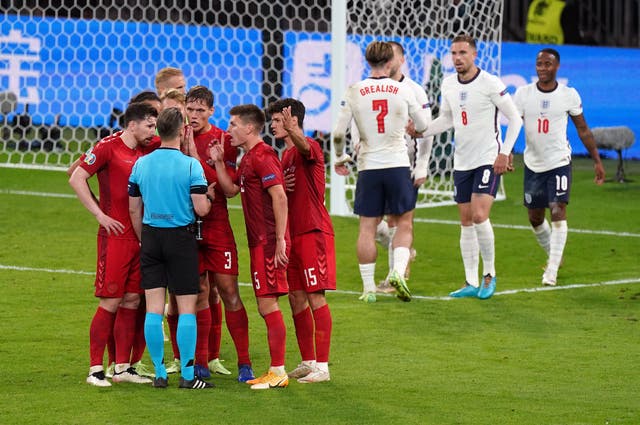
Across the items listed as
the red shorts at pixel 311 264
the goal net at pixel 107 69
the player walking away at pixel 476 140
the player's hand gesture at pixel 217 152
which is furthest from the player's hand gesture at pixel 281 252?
the goal net at pixel 107 69

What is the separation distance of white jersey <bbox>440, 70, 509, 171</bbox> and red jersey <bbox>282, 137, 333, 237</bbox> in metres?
3.24

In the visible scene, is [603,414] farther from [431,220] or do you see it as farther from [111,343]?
[431,220]

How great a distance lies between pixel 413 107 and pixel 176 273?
3.56m

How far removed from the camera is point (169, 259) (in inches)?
266

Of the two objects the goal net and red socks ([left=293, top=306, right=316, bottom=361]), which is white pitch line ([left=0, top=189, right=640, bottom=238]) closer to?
the goal net

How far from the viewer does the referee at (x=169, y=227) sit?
6.68 m

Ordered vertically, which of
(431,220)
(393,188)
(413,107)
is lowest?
(431,220)

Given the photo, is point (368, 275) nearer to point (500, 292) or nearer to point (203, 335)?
point (500, 292)

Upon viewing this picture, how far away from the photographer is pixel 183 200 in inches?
265

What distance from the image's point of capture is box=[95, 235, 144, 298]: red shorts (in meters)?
6.95

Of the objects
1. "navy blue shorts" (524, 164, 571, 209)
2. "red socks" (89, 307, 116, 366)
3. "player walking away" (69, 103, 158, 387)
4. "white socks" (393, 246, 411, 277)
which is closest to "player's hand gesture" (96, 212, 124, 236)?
"player walking away" (69, 103, 158, 387)

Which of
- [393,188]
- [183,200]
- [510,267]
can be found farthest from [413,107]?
[183,200]

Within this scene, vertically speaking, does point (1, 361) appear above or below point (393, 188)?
below

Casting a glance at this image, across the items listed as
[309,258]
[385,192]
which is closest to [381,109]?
[385,192]
